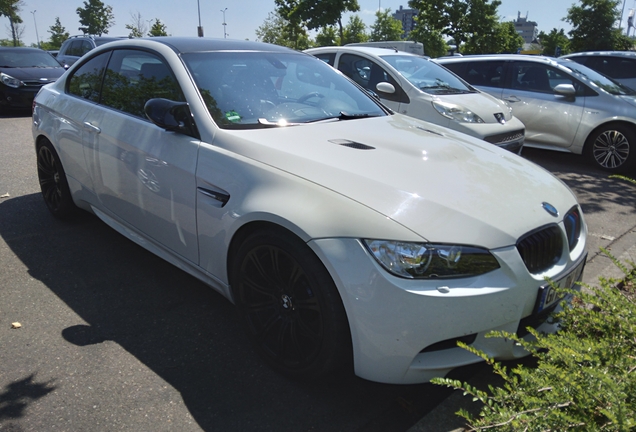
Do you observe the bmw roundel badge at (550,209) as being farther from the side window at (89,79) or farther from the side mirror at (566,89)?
the side mirror at (566,89)

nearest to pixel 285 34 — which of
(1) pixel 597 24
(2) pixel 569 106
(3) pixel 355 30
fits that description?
(3) pixel 355 30

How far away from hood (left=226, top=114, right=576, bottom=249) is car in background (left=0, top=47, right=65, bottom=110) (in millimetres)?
11467

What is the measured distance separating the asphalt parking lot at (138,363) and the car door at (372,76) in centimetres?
384

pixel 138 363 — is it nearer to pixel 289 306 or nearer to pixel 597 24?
pixel 289 306

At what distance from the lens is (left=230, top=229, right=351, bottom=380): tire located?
242 cm

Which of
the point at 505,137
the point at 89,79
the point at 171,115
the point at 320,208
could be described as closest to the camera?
the point at 320,208

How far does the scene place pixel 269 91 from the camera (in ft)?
11.4

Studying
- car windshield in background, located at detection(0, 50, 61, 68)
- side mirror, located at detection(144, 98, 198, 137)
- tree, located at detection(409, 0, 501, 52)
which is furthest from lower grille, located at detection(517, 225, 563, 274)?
tree, located at detection(409, 0, 501, 52)

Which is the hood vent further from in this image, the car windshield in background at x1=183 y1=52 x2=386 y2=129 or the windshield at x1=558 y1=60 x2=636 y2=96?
the windshield at x1=558 y1=60 x2=636 y2=96

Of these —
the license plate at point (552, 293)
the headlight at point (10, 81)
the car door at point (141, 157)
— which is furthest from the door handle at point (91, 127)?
the headlight at point (10, 81)

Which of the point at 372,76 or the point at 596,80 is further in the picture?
the point at 596,80

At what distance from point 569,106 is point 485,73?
1.60 metres

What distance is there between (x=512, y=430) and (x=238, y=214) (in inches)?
62.4

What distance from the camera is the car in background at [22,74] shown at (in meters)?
12.3
